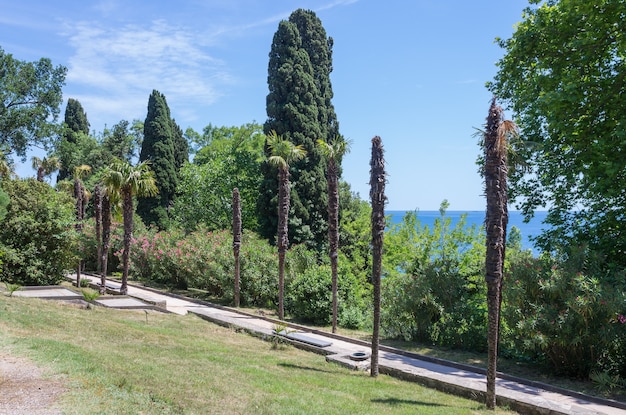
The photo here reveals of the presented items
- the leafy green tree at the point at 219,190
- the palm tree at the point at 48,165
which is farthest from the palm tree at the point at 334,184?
the palm tree at the point at 48,165

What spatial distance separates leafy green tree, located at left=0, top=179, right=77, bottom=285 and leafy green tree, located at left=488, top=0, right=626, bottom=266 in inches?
728

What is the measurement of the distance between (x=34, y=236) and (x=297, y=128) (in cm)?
1571

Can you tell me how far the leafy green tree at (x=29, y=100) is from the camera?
116 ft

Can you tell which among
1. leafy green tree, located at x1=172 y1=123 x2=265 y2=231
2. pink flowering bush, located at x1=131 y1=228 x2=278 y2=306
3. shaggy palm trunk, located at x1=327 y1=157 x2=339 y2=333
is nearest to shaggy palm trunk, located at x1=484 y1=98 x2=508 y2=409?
shaggy palm trunk, located at x1=327 y1=157 x2=339 y2=333

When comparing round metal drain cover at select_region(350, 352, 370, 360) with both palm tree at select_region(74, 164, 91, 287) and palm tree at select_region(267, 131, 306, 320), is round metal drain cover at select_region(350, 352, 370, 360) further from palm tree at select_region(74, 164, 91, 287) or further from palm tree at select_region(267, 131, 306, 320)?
palm tree at select_region(74, 164, 91, 287)

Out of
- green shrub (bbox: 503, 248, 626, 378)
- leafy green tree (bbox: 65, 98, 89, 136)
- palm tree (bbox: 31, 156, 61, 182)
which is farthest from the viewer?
leafy green tree (bbox: 65, 98, 89, 136)

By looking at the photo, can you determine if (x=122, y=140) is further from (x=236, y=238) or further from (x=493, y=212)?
(x=493, y=212)

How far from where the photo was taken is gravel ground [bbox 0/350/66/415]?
6.76 meters

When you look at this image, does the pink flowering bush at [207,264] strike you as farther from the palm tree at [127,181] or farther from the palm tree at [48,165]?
the palm tree at [48,165]

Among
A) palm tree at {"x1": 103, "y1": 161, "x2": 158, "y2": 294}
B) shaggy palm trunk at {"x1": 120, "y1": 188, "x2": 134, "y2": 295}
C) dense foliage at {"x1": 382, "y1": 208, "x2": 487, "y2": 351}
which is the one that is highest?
palm tree at {"x1": 103, "y1": 161, "x2": 158, "y2": 294}

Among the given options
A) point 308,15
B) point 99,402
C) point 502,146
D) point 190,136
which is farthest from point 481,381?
point 190,136

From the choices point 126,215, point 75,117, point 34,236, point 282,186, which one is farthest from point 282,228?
point 75,117

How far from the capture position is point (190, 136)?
53.9m

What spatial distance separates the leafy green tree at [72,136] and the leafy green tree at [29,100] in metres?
6.26
